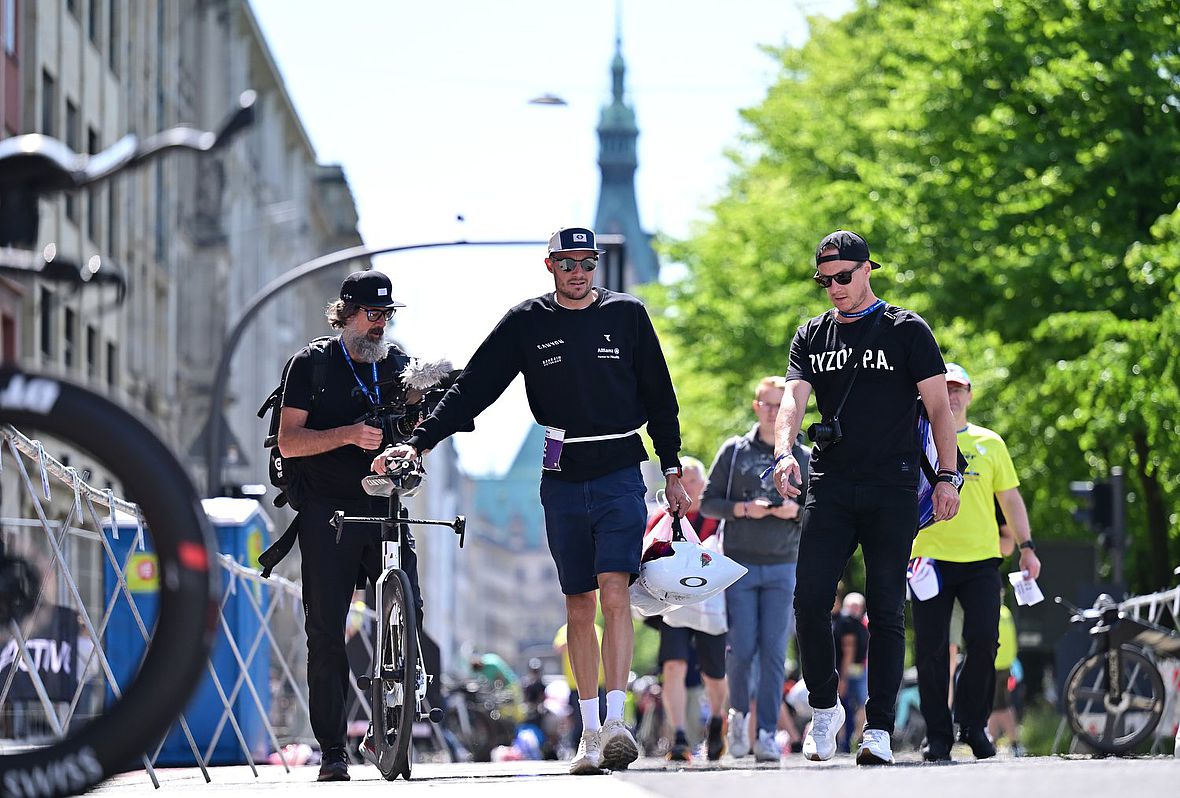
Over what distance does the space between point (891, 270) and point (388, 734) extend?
699 inches

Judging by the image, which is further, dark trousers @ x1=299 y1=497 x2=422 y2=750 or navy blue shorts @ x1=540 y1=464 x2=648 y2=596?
dark trousers @ x1=299 y1=497 x2=422 y2=750

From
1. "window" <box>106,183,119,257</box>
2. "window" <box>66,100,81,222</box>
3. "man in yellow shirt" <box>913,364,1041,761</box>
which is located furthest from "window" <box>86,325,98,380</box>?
"man in yellow shirt" <box>913,364,1041,761</box>

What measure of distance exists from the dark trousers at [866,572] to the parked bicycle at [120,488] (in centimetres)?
484

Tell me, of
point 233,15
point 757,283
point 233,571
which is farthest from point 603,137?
point 233,571

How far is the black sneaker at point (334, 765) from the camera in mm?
9125

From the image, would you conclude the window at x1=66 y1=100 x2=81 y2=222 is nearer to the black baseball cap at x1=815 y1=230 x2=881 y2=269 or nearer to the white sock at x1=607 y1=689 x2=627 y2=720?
the black baseball cap at x1=815 y1=230 x2=881 y2=269

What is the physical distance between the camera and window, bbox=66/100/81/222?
124ft

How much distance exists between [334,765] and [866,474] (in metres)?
2.47

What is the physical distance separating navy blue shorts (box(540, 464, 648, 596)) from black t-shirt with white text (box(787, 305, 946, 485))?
0.82 metres

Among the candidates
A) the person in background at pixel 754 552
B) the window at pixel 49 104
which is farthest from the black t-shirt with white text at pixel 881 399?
the window at pixel 49 104

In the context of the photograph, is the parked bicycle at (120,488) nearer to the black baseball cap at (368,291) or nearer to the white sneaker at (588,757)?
the white sneaker at (588,757)

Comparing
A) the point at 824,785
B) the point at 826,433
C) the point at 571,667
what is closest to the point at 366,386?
the point at 571,667

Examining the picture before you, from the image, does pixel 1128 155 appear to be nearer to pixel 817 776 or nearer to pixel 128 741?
pixel 817 776

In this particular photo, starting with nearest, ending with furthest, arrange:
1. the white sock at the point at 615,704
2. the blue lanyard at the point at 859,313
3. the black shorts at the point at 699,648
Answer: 1. the white sock at the point at 615,704
2. the blue lanyard at the point at 859,313
3. the black shorts at the point at 699,648
